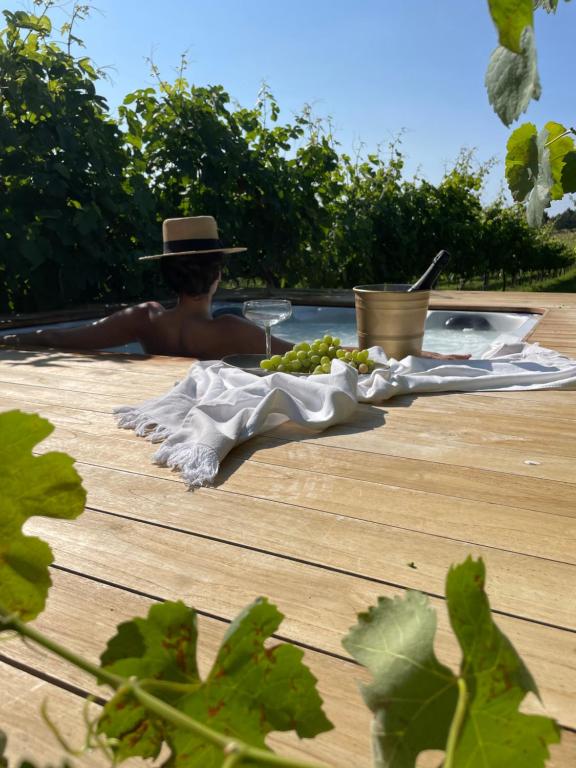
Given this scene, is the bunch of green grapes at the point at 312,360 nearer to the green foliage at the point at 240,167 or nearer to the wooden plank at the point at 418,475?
the wooden plank at the point at 418,475

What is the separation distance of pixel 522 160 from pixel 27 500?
340 mm

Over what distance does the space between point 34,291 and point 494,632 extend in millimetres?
4721

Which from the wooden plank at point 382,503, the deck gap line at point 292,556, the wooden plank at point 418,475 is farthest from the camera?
the wooden plank at point 418,475

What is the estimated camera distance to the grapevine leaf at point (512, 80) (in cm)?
23

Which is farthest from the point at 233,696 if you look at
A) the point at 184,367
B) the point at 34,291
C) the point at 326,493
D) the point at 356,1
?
the point at 34,291

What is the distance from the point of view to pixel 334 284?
291 inches

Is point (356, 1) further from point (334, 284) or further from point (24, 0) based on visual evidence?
point (334, 284)

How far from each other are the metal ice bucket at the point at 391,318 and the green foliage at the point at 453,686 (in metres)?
2.25

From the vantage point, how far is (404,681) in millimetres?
236

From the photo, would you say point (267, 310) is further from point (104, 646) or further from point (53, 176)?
point (53, 176)

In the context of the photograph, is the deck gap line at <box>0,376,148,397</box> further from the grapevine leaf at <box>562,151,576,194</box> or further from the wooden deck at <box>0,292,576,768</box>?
the grapevine leaf at <box>562,151,576,194</box>

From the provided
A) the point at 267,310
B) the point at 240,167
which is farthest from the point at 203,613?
the point at 240,167

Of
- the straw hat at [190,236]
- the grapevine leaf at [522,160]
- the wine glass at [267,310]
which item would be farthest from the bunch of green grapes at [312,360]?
the grapevine leaf at [522,160]

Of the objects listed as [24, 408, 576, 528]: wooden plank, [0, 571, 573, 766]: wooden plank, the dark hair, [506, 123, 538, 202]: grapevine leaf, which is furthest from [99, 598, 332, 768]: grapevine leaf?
the dark hair
